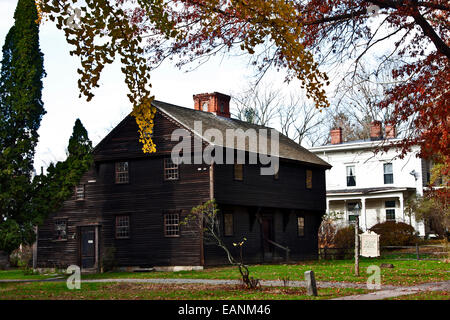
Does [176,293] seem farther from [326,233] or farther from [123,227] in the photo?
[326,233]

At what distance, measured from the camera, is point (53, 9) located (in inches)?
312

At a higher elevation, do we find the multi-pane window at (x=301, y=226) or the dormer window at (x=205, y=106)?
the dormer window at (x=205, y=106)

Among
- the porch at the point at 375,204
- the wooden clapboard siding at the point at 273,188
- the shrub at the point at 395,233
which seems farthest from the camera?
the porch at the point at 375,204

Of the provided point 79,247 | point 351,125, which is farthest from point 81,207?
point 351,125

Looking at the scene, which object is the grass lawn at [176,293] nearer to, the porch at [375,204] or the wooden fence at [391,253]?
the wooden fence at [391,253]

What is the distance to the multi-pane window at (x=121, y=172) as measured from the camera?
110 ft

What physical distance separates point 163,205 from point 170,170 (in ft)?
5.98

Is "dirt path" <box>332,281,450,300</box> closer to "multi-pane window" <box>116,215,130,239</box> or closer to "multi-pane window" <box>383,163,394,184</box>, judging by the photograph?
"multi-pane window" <box>116,215,130,239</box>

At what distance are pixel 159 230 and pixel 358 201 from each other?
22639 millimetres

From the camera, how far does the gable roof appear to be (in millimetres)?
32188

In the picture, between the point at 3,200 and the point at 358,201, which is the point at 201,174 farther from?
the point at 358,201

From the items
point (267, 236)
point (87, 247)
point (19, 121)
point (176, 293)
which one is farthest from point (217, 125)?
point (176, 293)

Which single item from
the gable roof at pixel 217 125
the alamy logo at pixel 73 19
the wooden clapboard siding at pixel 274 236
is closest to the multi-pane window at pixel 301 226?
the wooden clapboard siding at pixel 274 236

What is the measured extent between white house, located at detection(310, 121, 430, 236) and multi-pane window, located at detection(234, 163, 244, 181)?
52.6ft
